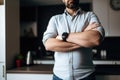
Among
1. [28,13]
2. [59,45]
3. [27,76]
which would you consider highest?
[28,13]

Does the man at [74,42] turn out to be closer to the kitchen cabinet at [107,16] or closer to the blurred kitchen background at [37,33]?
the blurred kitchen background at [37,33]

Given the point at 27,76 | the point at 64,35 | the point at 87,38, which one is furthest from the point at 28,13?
the point at 87,38

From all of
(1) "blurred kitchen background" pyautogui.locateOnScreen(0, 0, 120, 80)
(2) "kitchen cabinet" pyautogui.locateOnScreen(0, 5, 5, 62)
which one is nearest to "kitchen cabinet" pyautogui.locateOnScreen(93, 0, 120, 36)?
(1) "blurred kitchen background" pyautogui.locateOnScreen(0, 0, 120, 80)

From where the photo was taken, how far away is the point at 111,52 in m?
4.32

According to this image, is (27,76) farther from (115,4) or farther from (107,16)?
(115,4)

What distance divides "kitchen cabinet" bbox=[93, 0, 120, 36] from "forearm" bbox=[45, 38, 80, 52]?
2.26 m

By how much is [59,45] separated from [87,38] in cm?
24

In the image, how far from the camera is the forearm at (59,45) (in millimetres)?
1785

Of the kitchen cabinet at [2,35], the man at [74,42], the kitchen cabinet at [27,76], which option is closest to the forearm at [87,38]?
the man at [74,42]

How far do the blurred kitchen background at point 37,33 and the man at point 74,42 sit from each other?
2.05ft

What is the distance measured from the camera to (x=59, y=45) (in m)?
1.80

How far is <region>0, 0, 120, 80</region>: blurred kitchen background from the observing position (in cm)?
287

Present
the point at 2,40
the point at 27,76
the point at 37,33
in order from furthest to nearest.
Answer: the point at 37,33, the point at 2,40, the point at 27,76

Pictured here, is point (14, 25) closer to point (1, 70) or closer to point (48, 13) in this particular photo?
point (1, 70)
